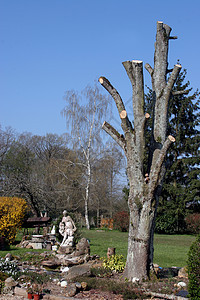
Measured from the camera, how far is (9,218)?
1580 cm

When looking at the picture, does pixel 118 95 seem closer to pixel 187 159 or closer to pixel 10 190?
pixel 10 190

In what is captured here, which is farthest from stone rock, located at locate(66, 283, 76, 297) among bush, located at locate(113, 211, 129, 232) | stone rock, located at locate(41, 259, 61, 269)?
bush, located at locate(113, 211, 129, 232)

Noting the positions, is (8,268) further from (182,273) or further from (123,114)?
(123,114)

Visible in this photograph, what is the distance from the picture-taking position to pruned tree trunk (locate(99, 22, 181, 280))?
785 centimetres

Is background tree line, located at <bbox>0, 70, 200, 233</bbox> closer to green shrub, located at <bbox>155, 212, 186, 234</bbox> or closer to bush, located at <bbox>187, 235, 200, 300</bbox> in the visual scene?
green shrub, located at <bbox>155, 212, 186, 234</bbox>

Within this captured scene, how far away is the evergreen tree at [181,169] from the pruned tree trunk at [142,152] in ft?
58.9

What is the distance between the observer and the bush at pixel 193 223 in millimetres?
24927

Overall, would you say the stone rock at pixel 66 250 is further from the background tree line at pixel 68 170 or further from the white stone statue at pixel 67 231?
the background tree line at pixel 68 170

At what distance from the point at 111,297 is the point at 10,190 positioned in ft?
56.6

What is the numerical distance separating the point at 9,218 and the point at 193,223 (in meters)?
14.8

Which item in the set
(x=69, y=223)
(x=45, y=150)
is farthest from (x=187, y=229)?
(x=45, y=150)

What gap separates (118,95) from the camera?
8508 millimetres

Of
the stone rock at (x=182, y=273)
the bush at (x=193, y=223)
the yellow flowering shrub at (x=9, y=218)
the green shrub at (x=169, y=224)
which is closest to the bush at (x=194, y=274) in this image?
the stone rock at (x=182, y=273)

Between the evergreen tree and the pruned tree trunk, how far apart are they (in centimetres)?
1795
